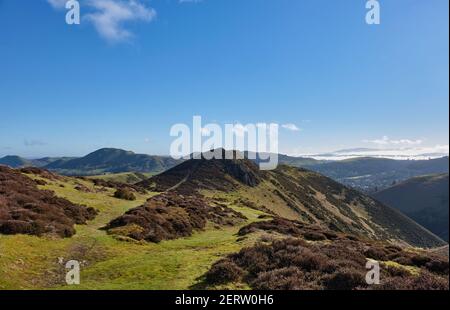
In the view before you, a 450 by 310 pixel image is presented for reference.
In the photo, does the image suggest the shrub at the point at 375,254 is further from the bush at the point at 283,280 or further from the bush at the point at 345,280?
the bush at the point at 283,280

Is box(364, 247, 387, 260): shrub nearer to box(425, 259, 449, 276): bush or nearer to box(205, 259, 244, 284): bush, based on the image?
box(425, 259, 449, 276): bush

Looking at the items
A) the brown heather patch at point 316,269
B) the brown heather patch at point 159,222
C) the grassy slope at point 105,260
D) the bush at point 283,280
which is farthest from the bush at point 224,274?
the brown heather patch at point 159,222

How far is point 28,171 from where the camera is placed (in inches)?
2042

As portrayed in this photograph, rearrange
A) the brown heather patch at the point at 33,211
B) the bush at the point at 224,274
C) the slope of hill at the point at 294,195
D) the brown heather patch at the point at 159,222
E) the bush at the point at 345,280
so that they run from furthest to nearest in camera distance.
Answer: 1. the slope of hill at the point at 294,195
2. the brown heather patch at the point at 159,222
3. the brown heather patch at the point at 33,211
4. the bush at the point at 224,274
5. the bush at the point at 345,280

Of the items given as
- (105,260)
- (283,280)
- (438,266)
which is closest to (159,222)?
(105,260)

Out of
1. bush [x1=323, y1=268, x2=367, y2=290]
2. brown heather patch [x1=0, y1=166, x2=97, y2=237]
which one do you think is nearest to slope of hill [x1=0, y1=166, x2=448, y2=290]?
bush [x1=323, y1=268, x2=367, y2=290]

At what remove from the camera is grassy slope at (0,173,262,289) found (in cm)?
1817

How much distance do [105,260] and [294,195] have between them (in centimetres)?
12321

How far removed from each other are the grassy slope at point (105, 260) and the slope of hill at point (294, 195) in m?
64.5

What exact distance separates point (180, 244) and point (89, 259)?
9150 mm

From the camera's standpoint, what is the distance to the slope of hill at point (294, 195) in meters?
114

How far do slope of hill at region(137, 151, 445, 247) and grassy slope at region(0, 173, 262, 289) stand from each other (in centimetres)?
6450
